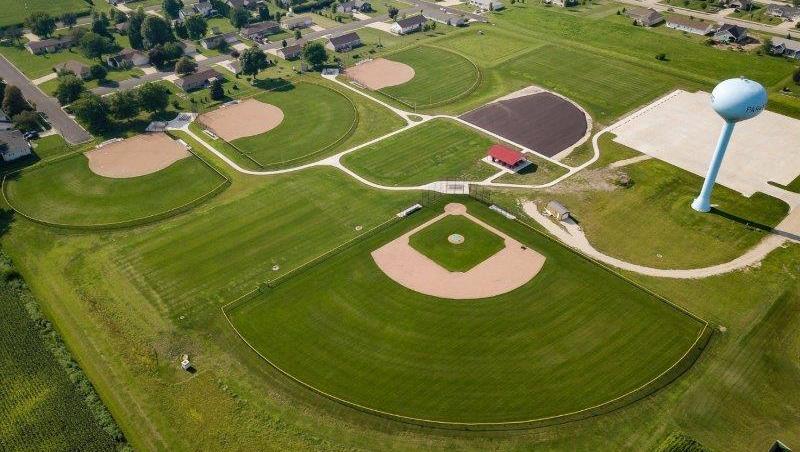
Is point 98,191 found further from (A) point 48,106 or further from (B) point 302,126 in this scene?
(A) point 48,106

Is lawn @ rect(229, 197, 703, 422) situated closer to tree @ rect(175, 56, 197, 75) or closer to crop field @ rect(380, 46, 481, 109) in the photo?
crop field @ rect(380, 46, 481, 109)

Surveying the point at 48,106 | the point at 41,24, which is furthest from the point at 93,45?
the point at 41,24

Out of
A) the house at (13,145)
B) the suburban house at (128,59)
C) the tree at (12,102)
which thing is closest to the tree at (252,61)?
the suburban house at (128,59)

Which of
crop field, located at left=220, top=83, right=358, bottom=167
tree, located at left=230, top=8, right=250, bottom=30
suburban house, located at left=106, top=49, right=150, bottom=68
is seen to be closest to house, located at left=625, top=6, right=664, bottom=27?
crop field, located at left=220, top=83, right=358, bottom=167

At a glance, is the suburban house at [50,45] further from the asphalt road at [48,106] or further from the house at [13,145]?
the house at [13,145]

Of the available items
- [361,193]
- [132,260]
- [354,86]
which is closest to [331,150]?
[361,193]

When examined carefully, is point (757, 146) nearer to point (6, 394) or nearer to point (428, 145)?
point (428, 145)
